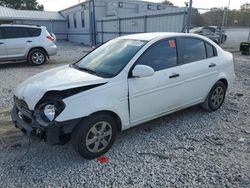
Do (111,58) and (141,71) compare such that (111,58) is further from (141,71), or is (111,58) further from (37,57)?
(37,57)

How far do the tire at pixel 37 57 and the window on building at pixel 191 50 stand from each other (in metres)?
7.84

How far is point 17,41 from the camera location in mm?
9391

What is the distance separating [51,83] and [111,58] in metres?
1.03

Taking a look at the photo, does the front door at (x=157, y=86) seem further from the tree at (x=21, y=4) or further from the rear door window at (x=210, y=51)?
the tree at (x=21, y=4)

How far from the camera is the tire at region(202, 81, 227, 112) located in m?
4.52

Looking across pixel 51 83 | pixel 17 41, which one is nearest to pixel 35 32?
pixel 17 41

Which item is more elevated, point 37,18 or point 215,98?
point 37,18

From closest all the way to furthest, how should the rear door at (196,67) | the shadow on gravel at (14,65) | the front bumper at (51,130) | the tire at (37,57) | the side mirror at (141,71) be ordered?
the front bumper at (51,130), the side mirror at (141,71), the rear door at (196,67), the tire at (37,57), the shadow on gravel at (14,65)

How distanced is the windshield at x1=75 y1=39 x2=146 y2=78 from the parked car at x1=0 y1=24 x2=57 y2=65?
21.9 ft

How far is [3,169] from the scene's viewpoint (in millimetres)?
2932

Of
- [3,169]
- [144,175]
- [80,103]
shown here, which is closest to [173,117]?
[144,175]

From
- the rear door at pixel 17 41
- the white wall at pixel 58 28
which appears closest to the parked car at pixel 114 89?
the rear door at pixel 17 41

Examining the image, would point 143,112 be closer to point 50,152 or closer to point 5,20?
point 50,152

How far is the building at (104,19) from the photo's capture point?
13.6m
